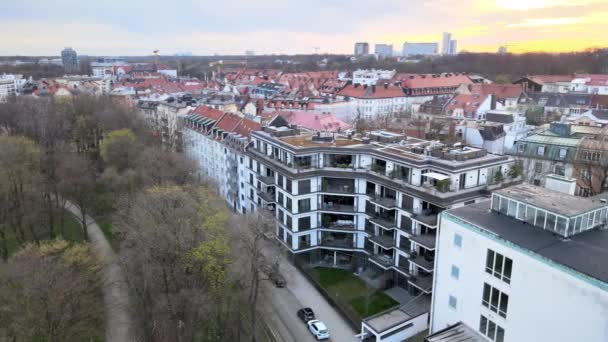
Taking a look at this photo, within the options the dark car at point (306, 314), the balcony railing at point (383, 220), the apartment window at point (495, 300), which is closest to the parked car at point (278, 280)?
the dark car at point (306, 314)

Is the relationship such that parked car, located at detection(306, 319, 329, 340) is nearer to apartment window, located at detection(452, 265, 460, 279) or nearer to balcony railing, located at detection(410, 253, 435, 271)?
balcony railing, located at detection(410, 253, 435, 271)

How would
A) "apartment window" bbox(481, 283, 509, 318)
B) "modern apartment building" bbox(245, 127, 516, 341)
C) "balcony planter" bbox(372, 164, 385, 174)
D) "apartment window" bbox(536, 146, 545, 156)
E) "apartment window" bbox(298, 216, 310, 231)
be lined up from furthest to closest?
"apartment window" bbox(536, 146, 545, 156)
"apartment window" bbox(298, 216, 310, 231)
"balcony planter" bbox(372, 164, 385, 174)
"modern apartment building" bbox(245, 127, 516, 341)
"apartment window" bbox(481, 283, 509, 318)

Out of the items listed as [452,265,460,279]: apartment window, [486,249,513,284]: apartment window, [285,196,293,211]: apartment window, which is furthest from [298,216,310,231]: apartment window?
[486,249,513,284]: apartment window

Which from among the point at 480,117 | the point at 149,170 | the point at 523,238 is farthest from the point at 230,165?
the point at 480,117

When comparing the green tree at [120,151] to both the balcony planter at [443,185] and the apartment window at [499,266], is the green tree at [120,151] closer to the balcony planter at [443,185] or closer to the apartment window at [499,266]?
the balcony planter at [443,185]

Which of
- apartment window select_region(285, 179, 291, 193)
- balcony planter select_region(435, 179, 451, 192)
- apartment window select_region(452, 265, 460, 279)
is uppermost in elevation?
balcony planter select_region(435, 179, 451, 192)

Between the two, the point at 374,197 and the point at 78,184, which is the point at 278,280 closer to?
the point at 374,197

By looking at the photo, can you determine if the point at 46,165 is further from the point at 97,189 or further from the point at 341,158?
the point at 341,158
